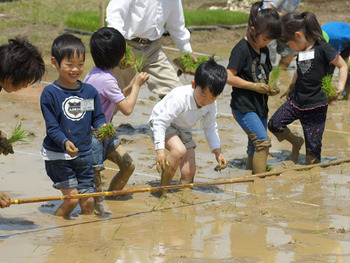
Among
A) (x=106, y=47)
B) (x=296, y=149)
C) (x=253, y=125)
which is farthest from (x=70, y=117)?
(x=296, y=149)

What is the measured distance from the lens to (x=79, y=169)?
4953 mm

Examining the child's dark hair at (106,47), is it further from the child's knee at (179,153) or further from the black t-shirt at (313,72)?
the black t-shirt at (313,72)

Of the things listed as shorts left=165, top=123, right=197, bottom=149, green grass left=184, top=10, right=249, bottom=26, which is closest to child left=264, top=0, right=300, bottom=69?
green grass left=184, top=10, right=249, bottom=26

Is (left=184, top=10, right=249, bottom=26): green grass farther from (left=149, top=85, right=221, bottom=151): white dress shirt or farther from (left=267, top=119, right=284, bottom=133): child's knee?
(left=149, top=85, right=221, bottom=151): white dress shirt

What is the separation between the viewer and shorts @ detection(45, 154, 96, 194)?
4.88m

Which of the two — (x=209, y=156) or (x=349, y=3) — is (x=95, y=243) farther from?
(x=349, y=3)

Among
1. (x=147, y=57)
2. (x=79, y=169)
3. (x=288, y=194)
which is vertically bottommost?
(x=288, y=194)

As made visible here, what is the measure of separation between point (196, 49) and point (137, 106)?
16.6 feet

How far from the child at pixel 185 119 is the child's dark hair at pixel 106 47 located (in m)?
0.56

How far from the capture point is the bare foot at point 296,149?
7090 mm

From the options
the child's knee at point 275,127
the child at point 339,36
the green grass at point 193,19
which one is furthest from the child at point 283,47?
the green grass at point 193,19

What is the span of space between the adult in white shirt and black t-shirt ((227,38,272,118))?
38.1 inches

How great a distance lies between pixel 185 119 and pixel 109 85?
0.73 m

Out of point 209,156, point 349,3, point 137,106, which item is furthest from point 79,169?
point 349,3
